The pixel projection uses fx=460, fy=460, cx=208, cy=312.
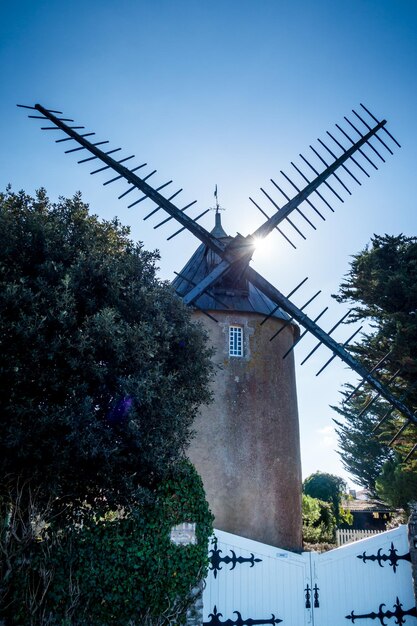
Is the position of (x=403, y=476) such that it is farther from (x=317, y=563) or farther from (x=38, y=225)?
(x=38, y=225)

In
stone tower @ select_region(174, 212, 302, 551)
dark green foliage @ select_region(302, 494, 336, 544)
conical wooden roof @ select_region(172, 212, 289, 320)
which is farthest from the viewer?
dark green foliage @ select_region(302, 494, 336, 544)

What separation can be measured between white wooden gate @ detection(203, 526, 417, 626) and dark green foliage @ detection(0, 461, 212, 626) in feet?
4.55

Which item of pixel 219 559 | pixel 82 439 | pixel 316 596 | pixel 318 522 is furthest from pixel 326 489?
pixel 82 439

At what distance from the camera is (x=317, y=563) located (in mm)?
7863

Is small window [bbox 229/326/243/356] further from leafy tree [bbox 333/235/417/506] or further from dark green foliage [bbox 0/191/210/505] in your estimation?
dark green foliage [bbox 0/191/210/505]

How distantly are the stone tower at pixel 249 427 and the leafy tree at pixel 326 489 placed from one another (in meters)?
12.3

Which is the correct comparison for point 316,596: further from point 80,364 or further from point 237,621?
point 80,364

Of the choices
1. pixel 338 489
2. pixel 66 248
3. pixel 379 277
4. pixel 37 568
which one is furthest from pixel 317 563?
pixel 338 489

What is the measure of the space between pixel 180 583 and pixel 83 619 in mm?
1248

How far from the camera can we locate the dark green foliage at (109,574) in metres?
5.59

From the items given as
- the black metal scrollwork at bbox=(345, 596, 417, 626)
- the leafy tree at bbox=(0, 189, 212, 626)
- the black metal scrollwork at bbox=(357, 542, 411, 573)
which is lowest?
the black metal scrollwork at bbox=(345, 596, 417, 626)

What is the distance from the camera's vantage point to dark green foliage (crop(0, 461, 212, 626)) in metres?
5.59

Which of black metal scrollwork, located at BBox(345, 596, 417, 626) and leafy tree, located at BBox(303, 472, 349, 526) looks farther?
leafy tree, located at BBox(303, 472, 349, 526)

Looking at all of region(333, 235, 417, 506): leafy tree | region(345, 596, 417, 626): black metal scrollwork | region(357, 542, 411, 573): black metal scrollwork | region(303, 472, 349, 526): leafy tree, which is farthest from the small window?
region(303, 472, 349, 526): leafy tree
